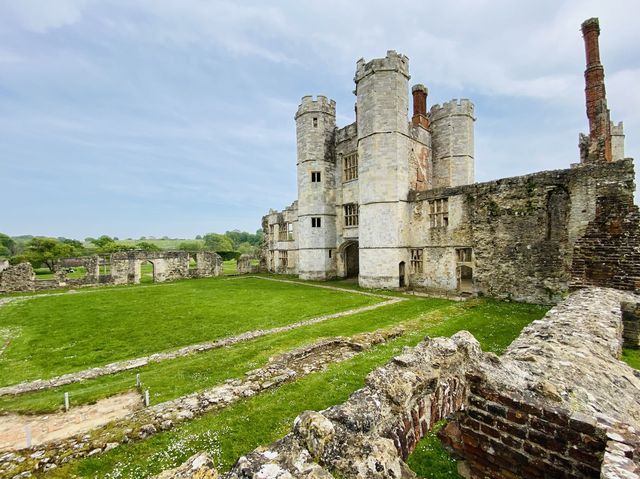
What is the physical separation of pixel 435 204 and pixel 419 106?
11094 millimetres

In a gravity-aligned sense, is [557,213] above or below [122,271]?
above

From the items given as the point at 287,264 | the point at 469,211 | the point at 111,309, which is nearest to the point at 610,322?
the point at 469,211

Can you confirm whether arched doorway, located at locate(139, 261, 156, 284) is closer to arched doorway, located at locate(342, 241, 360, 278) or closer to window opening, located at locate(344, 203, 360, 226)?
arched doorway, located at locate(342, 241, 360, 278)

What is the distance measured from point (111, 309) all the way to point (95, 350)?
8264 millimetres

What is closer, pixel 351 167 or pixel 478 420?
pixel 478 420

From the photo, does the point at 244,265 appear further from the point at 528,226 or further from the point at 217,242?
the point at 217,242

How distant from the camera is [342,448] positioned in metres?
2.65

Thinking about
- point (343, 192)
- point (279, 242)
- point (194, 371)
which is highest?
point (343, 192)

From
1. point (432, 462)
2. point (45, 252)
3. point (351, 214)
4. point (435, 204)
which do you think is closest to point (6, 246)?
point (45, 252)

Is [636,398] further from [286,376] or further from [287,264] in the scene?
[287,264]

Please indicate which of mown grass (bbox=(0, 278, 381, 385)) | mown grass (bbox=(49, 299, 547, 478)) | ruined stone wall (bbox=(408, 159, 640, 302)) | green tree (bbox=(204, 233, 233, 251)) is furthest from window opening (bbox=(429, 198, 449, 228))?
green tree (bbox=(204, 233, 233, 251))

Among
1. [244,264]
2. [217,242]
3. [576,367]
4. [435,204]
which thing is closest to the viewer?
[576,367]

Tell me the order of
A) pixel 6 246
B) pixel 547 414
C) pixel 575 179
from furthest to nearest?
1. pixel 6 246
2. pixel 575 179
3. pixel 547 414

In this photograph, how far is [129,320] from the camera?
1516 cm
